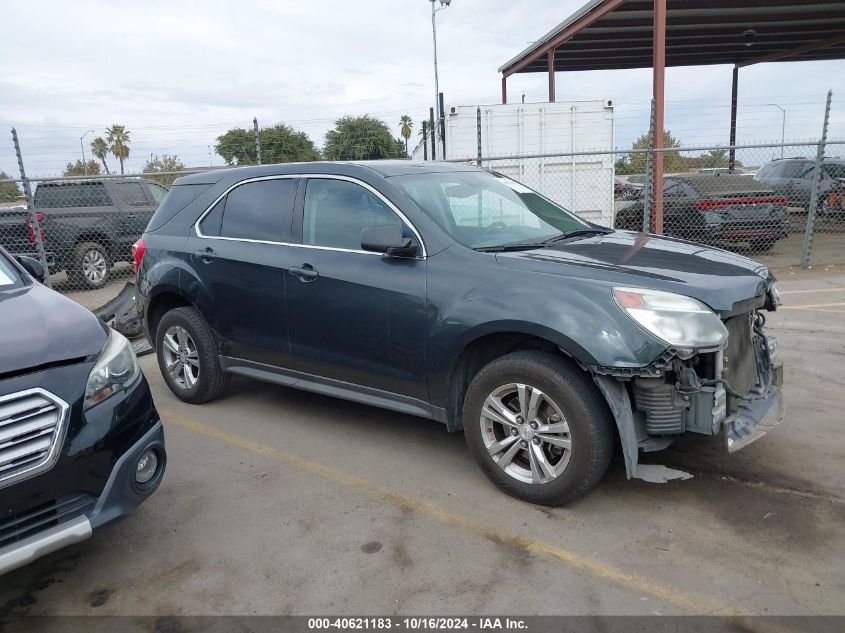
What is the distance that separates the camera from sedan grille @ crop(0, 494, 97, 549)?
2510 mm

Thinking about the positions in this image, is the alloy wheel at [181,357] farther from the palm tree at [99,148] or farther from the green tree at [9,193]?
the palm tree at [99,148]

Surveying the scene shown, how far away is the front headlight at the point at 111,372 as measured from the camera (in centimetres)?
284

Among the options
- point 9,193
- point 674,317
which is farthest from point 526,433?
point 9,193

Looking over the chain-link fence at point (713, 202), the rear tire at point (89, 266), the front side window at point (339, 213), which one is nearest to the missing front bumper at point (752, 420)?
the front side window at point (339, 213)

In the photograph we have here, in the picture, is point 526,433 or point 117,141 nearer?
point 526,433

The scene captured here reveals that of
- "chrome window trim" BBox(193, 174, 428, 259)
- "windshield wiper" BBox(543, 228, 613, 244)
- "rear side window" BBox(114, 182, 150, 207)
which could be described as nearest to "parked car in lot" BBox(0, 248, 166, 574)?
"chrome window trim" BBox(193, 174, 428, 259)

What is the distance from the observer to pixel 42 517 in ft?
8.61

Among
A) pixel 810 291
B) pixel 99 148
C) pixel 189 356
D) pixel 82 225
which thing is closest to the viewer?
pixel 189 356

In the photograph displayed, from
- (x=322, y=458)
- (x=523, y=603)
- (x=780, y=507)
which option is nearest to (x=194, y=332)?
(x=322, y=458)

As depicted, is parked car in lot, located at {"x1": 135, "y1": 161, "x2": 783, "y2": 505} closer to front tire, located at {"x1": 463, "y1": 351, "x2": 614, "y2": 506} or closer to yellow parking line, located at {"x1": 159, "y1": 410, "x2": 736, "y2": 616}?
front tire, located at {"x1": 463, "y1": 351, "x2": 614, "y2": 506}

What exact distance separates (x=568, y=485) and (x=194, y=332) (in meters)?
3.03

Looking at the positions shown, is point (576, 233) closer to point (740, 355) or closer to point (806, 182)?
point (740, 355)

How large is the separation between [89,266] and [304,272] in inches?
330

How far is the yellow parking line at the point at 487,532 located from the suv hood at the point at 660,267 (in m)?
1.32
